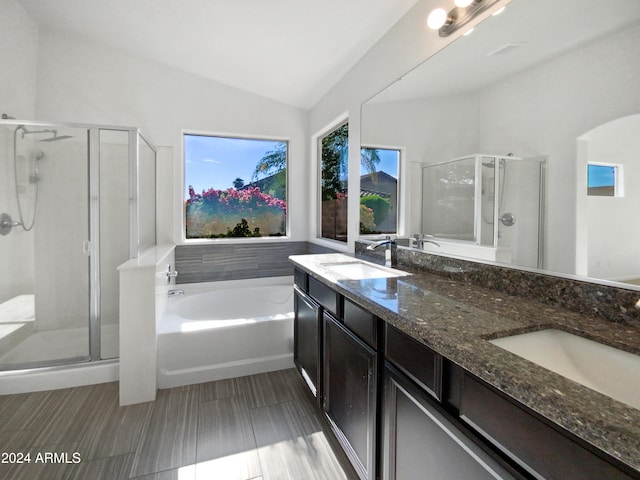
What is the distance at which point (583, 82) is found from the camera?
3.45 ft

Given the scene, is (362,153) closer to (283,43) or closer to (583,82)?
(283,43)

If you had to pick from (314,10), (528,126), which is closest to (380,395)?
(528,126)

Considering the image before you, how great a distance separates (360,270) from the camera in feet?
6.32

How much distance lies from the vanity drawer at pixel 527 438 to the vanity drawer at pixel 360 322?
430 millimetres

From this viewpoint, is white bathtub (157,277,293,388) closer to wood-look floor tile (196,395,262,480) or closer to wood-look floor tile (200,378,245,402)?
wood-look floor tile (200,378,245,402)

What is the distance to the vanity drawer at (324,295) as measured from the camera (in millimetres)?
1567

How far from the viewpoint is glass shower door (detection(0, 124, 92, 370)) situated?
2.40 meters

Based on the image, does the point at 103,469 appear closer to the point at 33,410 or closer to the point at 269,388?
the point at 33,410

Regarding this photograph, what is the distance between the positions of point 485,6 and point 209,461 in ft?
8.14

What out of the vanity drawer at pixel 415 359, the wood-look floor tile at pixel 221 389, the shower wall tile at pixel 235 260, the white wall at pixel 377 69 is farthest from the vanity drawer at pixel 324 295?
the shower wall tile at pixel 235 260

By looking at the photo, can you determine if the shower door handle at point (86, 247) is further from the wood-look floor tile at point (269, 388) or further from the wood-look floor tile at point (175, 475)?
the wood-look floor tile at point (175, 475)

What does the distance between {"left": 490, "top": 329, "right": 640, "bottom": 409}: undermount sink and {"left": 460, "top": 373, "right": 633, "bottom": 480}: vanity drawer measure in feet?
0.58

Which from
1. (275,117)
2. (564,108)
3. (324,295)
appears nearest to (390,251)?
(324,295)

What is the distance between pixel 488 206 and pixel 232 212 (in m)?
2.78
